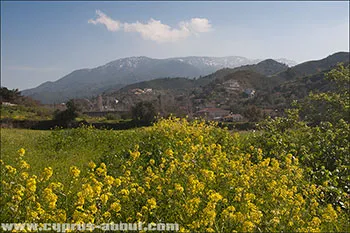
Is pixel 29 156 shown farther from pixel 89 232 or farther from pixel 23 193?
pixel 89 232

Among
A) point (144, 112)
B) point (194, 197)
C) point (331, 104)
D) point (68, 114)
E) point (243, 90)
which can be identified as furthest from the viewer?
point (243, 90)

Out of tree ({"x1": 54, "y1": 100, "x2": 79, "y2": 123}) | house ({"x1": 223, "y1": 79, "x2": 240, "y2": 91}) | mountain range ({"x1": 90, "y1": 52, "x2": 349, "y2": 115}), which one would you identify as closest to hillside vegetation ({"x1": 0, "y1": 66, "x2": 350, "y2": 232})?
tree ({"x1": 54, "y1": 100, "x2": 79, "y2": 123})

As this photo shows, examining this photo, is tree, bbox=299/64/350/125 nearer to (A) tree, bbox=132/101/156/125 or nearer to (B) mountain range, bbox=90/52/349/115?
(A) tree, bbox=132/101/156/125

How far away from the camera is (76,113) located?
3331 centimetres

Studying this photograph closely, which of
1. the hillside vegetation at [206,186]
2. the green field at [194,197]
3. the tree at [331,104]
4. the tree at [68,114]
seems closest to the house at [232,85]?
the tree at [68,114]

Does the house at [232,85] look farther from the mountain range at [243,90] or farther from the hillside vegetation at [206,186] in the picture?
the hillside vegetation at [206,186]

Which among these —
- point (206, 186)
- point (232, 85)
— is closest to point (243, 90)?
point (232, 85)

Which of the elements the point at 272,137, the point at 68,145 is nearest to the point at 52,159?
the point at 68,145

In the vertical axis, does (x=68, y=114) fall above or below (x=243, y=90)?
below

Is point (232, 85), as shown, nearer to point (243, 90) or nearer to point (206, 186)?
point (243, 90)

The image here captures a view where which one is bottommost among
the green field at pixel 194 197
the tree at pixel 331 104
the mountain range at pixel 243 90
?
the green field at pixel 194 197

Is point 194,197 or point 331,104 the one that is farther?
point 331,104

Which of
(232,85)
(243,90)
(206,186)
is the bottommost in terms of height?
(206,186)

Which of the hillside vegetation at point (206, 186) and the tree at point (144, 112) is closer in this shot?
the hillside vegetation at point (206, 186)
